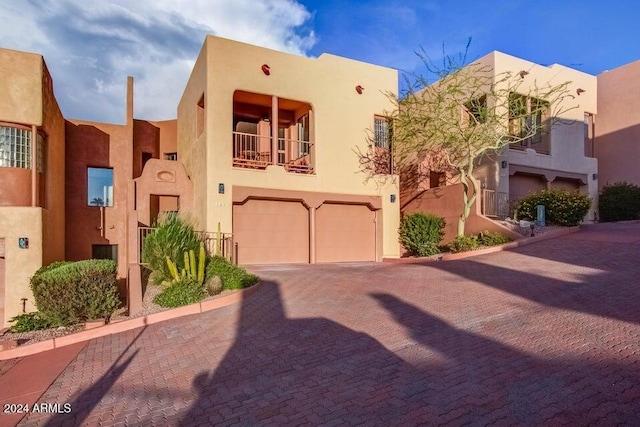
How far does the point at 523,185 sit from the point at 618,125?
7.56 meters

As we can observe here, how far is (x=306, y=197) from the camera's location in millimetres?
13852

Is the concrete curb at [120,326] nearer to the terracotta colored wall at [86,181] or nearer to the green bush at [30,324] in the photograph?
the green bush at [30,324]

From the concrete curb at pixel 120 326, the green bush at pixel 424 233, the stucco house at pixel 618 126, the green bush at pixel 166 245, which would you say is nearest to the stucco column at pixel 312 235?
the green bush at pixel 424 233

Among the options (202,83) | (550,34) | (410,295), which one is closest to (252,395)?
(410,295)

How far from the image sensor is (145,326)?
735 cm

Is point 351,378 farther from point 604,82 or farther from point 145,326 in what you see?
point 604,82

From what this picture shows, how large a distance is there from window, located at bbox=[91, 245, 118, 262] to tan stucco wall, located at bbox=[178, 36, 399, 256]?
4776 millimetres

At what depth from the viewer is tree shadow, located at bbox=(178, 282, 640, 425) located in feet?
12.1

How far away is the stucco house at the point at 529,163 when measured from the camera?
52.9ft

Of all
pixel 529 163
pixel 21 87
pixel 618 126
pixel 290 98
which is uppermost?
pixel 618 126

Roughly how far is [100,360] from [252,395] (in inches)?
114

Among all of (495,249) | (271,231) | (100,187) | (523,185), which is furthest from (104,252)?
(523,185)

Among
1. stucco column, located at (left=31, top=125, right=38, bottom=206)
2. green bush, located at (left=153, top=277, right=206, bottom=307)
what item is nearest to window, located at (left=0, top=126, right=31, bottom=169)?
stucco column, located at (left=31, top=125, right=38, bottom=206)

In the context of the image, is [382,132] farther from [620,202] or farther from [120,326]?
[620,202]
